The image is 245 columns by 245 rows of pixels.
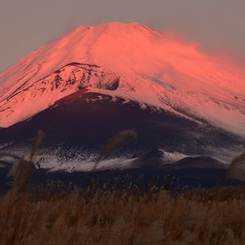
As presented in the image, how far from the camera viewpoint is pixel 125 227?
24.6 feet

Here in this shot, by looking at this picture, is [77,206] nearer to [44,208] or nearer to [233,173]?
[44,208]

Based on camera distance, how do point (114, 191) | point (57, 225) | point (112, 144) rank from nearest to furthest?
1. point (112, 144)
2. point (57, 225)
3. point (114, 191)

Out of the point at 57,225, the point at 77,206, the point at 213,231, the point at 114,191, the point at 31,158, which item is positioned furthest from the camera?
the point at 114,191

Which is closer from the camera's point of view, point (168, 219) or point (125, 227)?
point (125, 227)

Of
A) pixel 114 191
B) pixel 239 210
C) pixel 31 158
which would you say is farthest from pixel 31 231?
pixel 239 210

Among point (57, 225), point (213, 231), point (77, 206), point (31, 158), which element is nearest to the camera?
point (31, 158)

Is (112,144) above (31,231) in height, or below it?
above

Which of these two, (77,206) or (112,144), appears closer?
(112,144)

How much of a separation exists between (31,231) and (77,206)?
1.90 m

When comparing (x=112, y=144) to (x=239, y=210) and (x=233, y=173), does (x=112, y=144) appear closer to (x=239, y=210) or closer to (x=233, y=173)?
(x=233, y=173)

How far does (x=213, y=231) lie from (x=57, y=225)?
211 centimetres

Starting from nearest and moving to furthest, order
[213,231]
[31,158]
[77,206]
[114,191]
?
[31,158] < [213,231] < [77,206] < [114,191]

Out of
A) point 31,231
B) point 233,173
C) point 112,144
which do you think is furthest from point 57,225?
point 233,173

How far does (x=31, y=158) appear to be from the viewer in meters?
5.80
